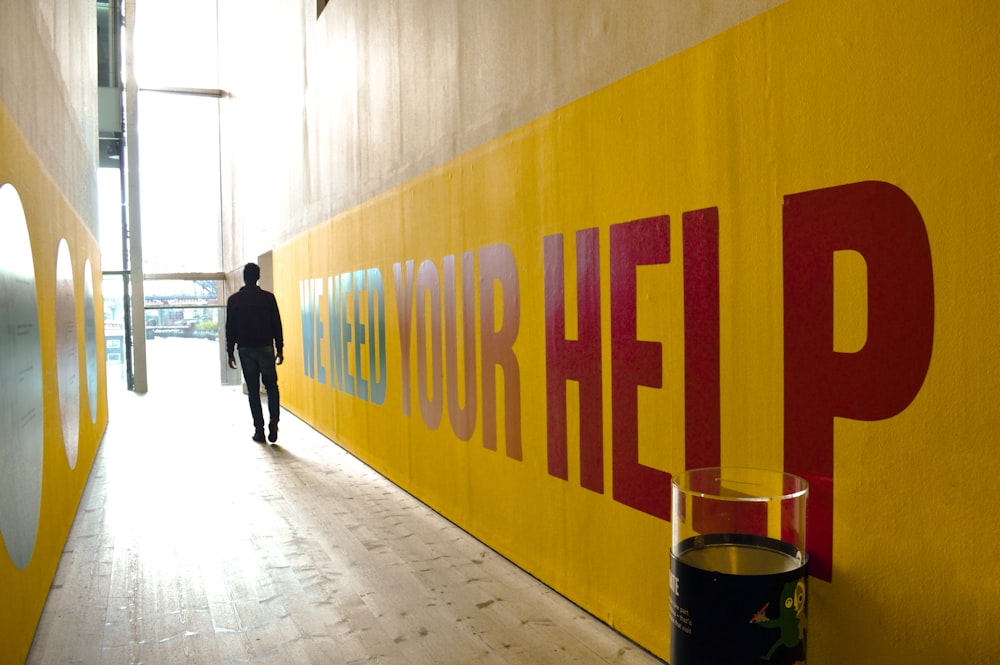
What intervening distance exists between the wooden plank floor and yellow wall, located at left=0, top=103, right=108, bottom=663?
0.45 ft

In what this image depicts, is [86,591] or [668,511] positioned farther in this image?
[86,591]

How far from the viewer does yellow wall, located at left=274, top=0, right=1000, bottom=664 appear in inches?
62.8

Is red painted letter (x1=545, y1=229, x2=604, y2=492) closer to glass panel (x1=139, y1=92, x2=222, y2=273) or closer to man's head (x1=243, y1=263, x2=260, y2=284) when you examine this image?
man's head (x1=243, y1=263, x2=260, y2=284)

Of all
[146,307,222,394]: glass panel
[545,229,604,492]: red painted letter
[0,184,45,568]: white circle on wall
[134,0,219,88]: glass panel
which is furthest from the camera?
[146,307,222,394]: glass panel

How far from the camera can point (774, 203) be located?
204 cm

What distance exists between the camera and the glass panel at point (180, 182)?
45.3ft

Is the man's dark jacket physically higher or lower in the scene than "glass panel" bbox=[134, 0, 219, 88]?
lower

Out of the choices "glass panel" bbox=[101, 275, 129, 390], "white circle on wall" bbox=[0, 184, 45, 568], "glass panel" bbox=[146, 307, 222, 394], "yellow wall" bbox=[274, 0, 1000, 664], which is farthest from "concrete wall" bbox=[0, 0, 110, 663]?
"glass panel" bbox=[146, 307, 222, 394]

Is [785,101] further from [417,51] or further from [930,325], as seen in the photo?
[417,51]

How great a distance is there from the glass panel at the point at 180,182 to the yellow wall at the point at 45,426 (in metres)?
9.19

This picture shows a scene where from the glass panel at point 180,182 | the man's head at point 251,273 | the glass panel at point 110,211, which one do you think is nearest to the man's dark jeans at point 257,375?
the man's head at point 251,273

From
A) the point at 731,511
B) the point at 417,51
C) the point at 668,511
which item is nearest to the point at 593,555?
the point at 668,511

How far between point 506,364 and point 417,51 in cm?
204

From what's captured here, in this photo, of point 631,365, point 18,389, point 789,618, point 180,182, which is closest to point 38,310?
point 18,389
